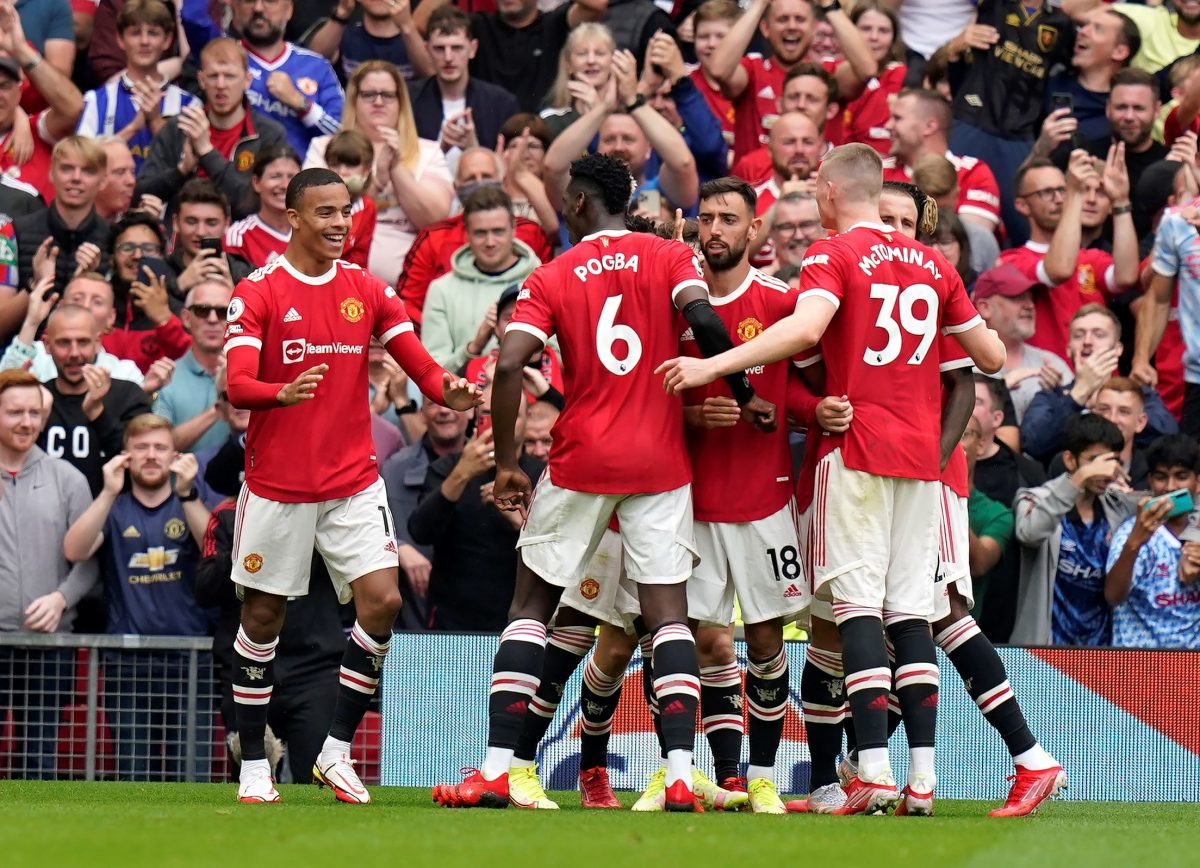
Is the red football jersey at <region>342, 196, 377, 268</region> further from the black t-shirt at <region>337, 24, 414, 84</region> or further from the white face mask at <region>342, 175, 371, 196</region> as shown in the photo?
the black t-shirt at <region>337, 24, 414, 84</region>

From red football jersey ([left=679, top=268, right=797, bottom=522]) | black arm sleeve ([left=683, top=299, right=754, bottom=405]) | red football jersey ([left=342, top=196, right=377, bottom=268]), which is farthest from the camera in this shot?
red football jersey ([left=342, top=196, right=377, bottom=268])

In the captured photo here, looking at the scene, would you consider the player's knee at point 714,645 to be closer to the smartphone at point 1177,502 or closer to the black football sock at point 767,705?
the black football sock at point 767,705

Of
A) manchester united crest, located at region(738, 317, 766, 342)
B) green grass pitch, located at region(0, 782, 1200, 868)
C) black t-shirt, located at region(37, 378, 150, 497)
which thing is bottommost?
green grass pitch, located at region(0, 782, 1200, 868)

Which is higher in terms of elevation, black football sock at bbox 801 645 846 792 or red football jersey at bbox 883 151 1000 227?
red football jersey at bbox 883 151 1000 227

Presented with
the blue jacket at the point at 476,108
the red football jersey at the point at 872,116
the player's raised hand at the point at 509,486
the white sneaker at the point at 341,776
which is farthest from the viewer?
the blue jacket at the point at 476,108

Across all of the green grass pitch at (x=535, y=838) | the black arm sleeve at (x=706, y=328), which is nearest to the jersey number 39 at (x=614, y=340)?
the black arm sleeve at (x=706, y=328)

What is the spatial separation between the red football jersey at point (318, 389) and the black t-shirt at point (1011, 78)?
8.60 m

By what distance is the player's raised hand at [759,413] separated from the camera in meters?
8.48

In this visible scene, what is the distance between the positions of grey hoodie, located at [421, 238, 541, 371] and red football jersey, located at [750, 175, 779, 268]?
1.62 m

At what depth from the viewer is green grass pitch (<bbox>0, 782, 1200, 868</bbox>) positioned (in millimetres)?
5988

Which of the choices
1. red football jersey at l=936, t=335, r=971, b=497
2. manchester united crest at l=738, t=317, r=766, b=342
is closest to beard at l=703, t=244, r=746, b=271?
manchester united crest at l=738, t=317, r=766, b=342

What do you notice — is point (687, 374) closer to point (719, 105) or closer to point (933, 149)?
point (933, 149)

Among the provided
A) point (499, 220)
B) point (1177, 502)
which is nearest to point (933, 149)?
point (499, 220)

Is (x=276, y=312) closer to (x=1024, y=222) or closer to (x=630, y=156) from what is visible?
(x=630, y=156)
